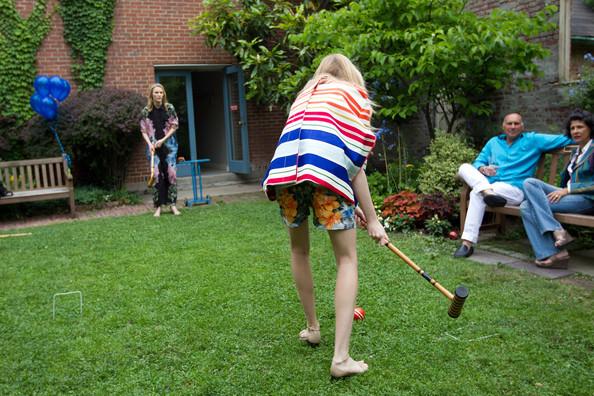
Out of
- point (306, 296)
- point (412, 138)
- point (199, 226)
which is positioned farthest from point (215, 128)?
point (306, 296)

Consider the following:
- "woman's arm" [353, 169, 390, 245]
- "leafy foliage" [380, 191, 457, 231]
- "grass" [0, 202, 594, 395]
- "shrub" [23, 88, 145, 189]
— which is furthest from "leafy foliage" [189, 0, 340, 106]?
"woman's arm" [353, 169, 390, 245]

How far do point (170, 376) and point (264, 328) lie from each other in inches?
30.5

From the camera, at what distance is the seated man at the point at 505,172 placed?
517cm

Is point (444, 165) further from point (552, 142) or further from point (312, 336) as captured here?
point (312, 336)

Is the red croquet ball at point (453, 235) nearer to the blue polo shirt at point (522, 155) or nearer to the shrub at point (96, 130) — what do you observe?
the blue polo shirt at point (522, 155)

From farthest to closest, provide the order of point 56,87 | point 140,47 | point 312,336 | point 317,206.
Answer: point 140,47 → point 56,87 → point 312,336 → point 317,206

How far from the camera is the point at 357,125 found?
283 centimetres

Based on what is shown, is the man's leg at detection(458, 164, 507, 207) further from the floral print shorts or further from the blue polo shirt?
the floral print shorts

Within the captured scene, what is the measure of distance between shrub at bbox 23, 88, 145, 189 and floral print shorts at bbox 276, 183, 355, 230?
6.85m

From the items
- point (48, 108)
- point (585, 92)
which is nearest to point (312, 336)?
point (585, 92)

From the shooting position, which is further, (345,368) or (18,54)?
(18,54)

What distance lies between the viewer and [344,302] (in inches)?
113

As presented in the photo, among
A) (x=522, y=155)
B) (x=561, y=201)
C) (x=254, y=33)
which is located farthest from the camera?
(x=254, y=33)

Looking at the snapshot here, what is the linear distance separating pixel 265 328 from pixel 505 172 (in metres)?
3.12
